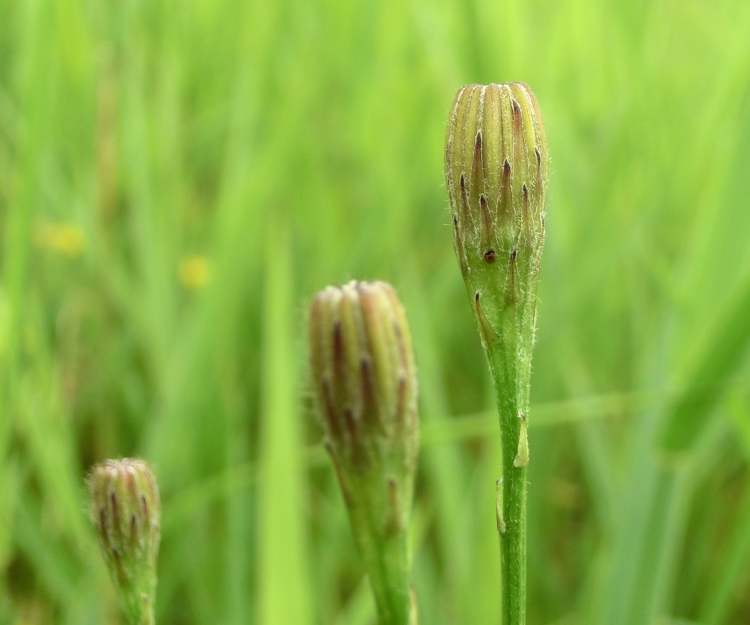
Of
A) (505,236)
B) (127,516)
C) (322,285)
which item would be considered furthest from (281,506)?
(322,285)

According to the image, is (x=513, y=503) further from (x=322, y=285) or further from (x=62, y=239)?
(x=62, y=239)

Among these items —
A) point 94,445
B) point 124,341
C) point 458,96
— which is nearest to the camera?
point 458,96

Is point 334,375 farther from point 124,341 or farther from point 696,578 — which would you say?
point 124,341

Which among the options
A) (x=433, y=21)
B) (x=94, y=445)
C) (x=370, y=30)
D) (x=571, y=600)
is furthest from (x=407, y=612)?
(x=370, y=30)

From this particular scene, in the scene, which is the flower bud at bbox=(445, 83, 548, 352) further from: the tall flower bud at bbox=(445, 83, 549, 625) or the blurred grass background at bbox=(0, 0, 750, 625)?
the blurred grass background at bbox=(0, 0, 750, 625)

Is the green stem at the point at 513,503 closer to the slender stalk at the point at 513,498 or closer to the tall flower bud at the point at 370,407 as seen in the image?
the slender stalk at the point at 513,498

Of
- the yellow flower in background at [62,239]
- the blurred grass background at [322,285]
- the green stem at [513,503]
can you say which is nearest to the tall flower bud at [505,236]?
the green stem at [513,503]
